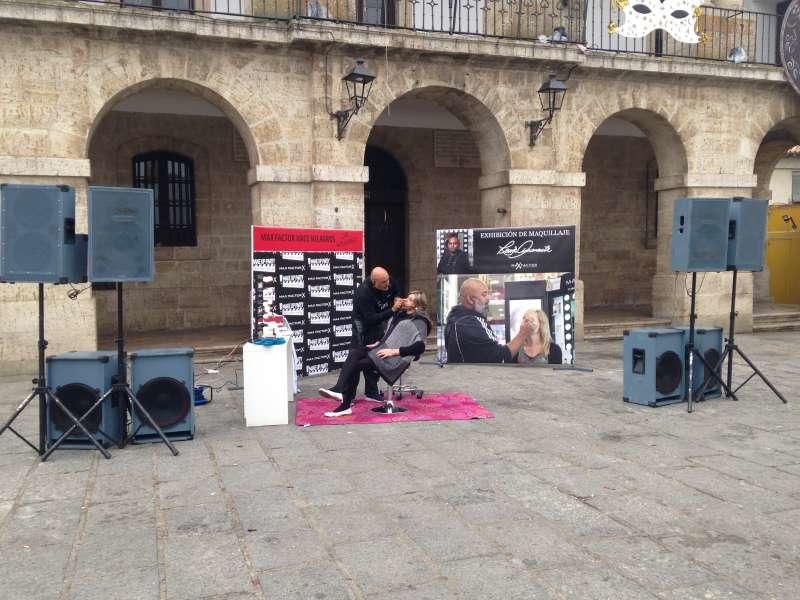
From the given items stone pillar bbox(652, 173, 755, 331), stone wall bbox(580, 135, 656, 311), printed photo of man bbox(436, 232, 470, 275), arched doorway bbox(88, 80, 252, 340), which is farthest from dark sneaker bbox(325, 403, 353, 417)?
stone wall bbox(580, 135, 656, 311)

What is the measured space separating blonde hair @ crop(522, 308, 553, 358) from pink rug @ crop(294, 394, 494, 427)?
→ 215 cm

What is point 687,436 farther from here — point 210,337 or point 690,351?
point 210,337

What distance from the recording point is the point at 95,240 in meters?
6.15

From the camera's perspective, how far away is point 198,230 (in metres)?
14.5

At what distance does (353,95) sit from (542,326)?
4461mm

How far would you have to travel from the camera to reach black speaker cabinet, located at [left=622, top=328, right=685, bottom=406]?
8.01m

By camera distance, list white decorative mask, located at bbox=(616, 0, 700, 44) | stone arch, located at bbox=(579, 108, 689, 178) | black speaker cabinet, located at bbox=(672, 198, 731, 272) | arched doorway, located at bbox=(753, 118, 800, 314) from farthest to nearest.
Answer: arched doorway, located at bbox=(753, 118, 800, 314)
stone arch, located at bbox=(579, 108, 689, 178)
white decorative mask, located at bbox=(616, 0, 700, 44)
black speaker cabinet, located at bbox=(672, 198, 731, 272)

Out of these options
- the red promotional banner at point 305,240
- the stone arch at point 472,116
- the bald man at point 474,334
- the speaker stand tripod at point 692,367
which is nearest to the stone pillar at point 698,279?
the stone arch at point 472,116

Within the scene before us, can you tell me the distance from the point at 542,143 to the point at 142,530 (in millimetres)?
9840

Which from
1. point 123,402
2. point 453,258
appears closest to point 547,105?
point 453,258

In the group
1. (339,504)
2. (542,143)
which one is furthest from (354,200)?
A: (339,504)

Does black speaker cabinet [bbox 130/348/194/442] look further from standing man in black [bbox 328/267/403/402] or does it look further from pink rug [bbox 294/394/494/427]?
standing man in black [bbox 328/267/403/402]

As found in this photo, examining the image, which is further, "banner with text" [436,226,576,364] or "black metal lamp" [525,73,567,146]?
"black metal lamp" [525,73,567,146]

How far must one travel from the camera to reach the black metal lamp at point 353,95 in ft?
34.7
